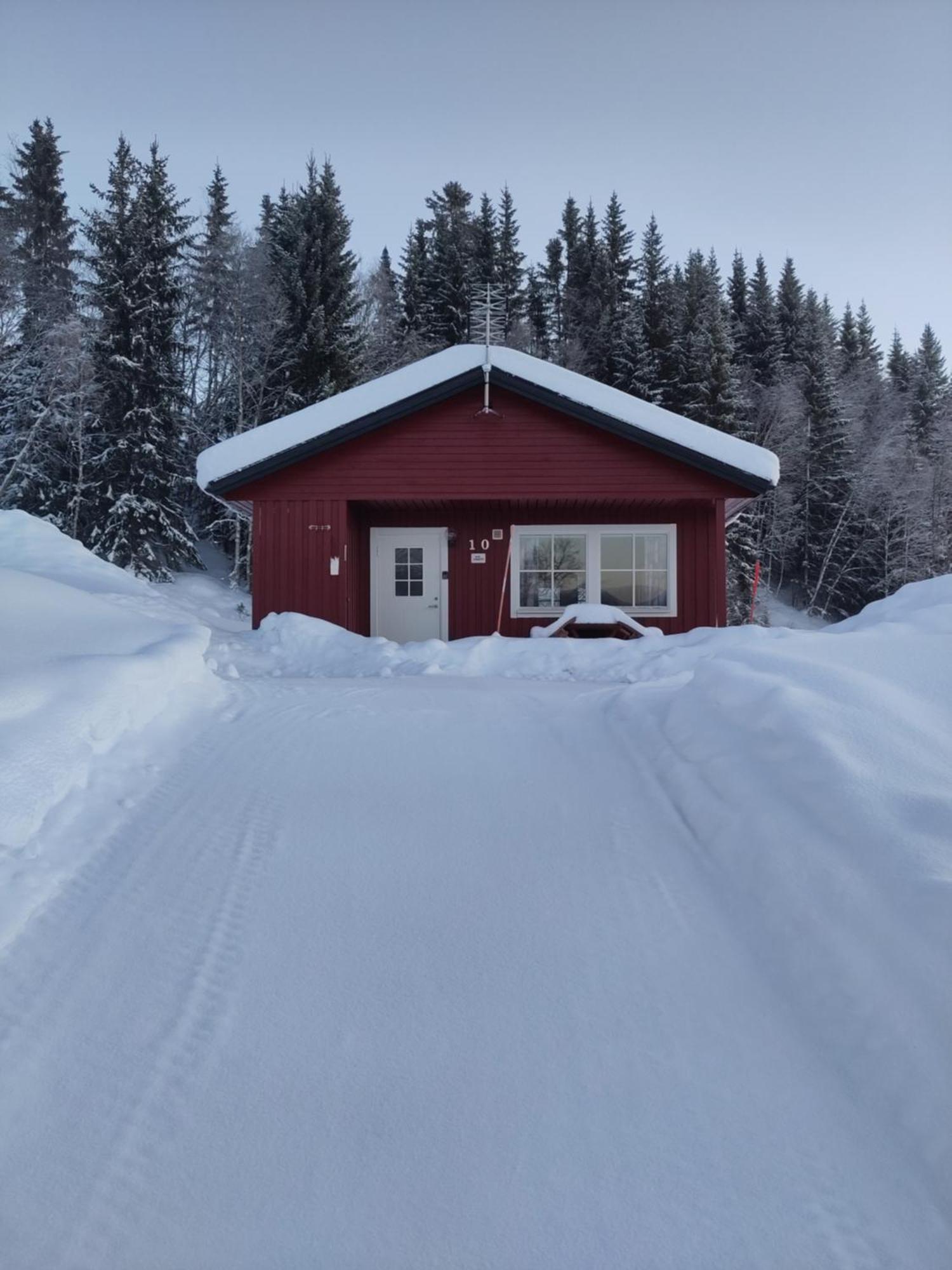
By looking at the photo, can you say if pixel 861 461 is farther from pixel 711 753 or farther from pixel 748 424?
pixel 711 753

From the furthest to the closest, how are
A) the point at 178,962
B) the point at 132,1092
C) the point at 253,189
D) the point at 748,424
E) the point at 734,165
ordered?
the point at 253,189
the point at 748,424
the point at 734,165
the point at 178,962
the point at 132,1092

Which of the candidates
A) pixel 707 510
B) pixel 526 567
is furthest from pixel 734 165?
pixel 526 567

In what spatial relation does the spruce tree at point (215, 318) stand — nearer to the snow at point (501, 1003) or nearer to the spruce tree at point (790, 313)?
the spruce tree at point (790, 313)

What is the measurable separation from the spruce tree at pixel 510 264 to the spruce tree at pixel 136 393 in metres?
13.4

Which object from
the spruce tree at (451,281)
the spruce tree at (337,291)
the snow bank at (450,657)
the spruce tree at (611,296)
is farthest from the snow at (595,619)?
the spruce tree at (451,281)

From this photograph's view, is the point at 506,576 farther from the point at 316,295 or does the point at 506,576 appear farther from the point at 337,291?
the point at 337,291

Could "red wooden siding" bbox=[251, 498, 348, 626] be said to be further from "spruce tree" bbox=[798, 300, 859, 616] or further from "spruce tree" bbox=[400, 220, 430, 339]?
"spruce tree" bbox=[798, 300, 859, 616]

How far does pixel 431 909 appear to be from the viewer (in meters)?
3.15

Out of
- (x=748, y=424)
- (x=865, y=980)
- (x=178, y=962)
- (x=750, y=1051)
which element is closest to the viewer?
(x=750, y=1051)

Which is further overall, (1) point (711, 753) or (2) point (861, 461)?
(2) point (861, 461)

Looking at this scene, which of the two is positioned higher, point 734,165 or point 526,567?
point 734,165

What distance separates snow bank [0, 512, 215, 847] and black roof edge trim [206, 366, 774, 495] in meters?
3.81

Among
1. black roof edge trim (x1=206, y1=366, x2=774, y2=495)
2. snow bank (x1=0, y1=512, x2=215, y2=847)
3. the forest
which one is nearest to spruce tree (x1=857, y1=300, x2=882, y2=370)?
the forest

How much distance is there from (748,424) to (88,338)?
23.3m
